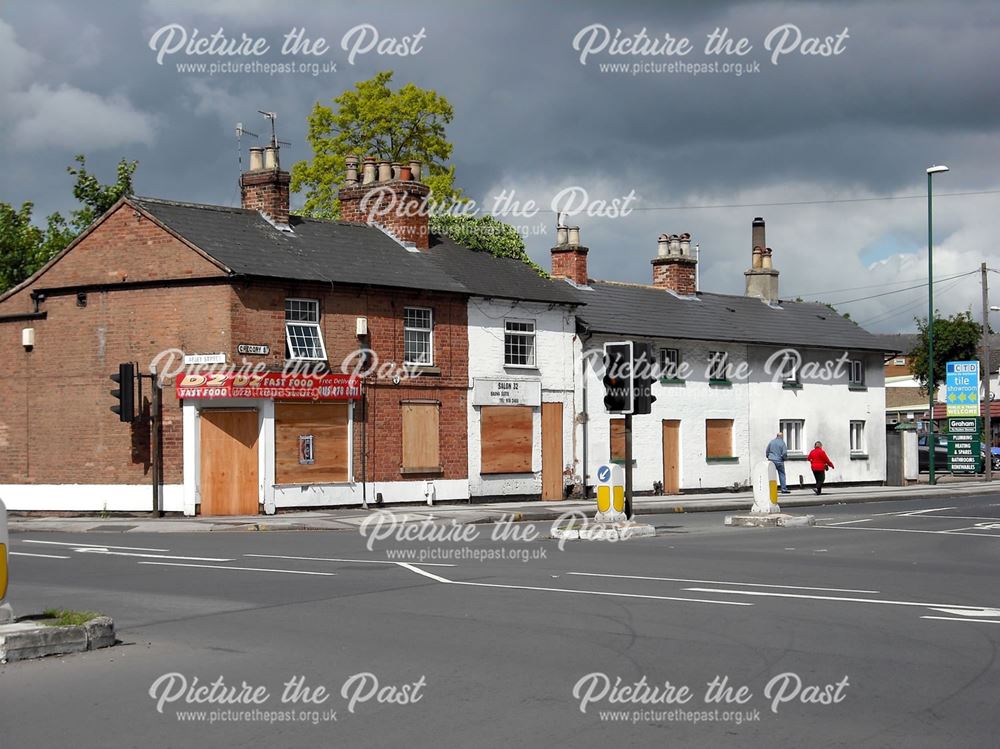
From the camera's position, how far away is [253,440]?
28922mm

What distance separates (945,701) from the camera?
26.3 feet

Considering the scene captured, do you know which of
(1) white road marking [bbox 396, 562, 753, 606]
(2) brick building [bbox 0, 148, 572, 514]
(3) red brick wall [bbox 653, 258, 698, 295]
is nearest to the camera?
(1) white road marking [bbox 396, 562, 753, 606]

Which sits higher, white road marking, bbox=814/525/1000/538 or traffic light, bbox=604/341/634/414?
traffic light, bbox=604/341/634/414

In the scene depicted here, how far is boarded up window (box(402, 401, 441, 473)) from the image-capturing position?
31656 mm

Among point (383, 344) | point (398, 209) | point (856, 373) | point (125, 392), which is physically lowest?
point (125, 392)

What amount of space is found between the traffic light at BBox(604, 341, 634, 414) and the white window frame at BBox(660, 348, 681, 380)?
16.8 m

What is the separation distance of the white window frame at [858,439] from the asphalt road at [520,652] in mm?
27664

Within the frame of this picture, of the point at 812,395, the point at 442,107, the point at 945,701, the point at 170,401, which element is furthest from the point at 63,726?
the point at 442,107

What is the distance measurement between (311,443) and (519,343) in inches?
297

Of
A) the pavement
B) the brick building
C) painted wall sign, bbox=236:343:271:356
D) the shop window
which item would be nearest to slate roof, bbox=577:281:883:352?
the shop window

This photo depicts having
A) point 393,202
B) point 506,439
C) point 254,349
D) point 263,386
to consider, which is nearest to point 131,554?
point 263,386

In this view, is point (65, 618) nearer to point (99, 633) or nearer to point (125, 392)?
point (99, 633)

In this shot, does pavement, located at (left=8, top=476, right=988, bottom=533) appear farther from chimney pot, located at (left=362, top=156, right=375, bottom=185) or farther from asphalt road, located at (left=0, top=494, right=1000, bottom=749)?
chimney pot, located at (left=362, top=156, right=375, bottom=185)

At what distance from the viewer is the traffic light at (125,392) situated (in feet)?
93.4
